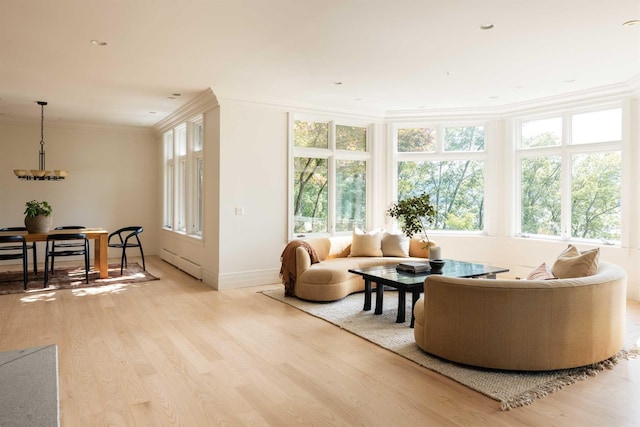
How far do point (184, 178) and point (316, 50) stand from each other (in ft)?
13.4

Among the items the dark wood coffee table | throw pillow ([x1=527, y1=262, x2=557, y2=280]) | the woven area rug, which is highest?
throw pillow ([x1=527, y1=262, x2=557, y2=280])

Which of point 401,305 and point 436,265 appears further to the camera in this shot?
point 436,265

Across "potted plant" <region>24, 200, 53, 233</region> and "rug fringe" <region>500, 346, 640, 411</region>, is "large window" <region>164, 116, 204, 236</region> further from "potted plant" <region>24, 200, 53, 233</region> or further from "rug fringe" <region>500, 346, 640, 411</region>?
"rug fringe" <region>500, 346, 640, 411</region>

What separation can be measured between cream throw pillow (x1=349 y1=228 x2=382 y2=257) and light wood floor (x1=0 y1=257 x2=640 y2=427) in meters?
1.67

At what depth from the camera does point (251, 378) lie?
10.1 ft

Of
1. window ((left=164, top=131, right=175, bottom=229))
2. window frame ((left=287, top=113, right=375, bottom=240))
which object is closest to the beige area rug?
window frame ((left=287, top=113, right=375, bottom=240))

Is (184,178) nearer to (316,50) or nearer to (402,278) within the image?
(316,50)

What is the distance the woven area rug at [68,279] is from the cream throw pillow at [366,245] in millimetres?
3133

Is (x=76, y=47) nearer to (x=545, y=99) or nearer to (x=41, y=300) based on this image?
(x=41, y=300)

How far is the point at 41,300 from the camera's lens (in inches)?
209

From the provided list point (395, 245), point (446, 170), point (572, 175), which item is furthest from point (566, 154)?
point (395, 245)

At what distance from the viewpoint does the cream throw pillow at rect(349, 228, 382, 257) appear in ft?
20.0

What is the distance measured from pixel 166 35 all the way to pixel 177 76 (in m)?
1.39

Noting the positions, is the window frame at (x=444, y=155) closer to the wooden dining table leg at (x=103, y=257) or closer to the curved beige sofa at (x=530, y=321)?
the curved beige sofa at (x=530, y=321)
